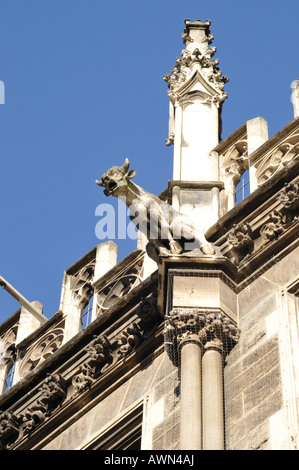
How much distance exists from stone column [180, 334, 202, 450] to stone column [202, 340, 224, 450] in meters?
0.05

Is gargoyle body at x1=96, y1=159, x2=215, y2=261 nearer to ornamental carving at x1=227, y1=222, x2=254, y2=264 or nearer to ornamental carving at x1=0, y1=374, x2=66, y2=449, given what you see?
ornamental carving at x1=227, y1=222, x2=254, y2=264

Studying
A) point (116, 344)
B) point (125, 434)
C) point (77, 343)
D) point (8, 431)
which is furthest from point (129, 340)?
point (8, 431)

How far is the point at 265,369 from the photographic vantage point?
497 inches

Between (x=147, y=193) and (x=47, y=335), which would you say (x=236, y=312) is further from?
(x=47, y=335)

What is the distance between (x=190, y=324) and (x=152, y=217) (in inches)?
57.2

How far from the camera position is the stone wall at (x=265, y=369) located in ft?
39.4

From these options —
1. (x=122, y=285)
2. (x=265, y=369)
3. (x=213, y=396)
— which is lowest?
(x=213, y=396)

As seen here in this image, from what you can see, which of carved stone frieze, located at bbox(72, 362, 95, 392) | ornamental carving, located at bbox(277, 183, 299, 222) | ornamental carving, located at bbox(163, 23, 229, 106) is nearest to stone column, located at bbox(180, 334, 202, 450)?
ornamental carving, located at bbox(277, 183, 299, 222)

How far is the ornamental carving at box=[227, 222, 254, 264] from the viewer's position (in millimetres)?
14164

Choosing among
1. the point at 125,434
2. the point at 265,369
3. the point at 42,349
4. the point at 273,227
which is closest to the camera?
the point at 265,369

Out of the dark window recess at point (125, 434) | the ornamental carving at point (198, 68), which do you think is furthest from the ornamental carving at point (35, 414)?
the ornamental carving at point (198, 68)

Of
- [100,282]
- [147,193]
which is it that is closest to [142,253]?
[100,282]

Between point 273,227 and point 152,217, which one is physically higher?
point 152,217

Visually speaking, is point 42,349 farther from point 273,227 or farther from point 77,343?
point 273,227
